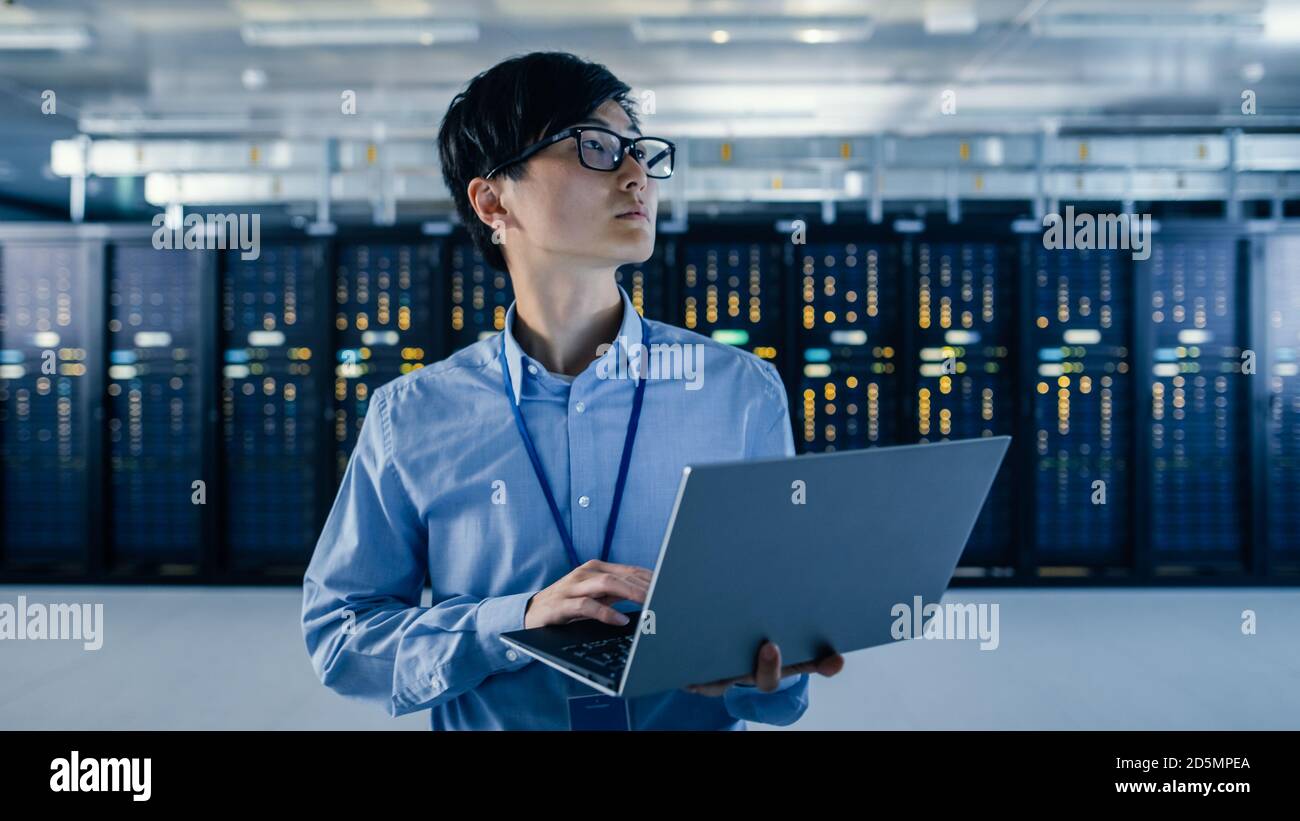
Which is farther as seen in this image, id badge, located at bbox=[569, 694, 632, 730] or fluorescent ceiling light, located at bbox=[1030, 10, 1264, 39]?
fluorescent ceiling light, located at bbox=[1030, 10, 1264, 39]

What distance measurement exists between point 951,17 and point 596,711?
3823 mm

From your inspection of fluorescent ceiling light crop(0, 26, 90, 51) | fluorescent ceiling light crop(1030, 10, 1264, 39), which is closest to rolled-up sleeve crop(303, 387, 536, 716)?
fluorescent ceiling light crop(1030, 10, 1264, 39)

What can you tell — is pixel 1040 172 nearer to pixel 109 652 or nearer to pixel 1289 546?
pixel 1289 546

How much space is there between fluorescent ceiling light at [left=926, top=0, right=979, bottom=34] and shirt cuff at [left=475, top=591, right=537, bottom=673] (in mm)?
3635

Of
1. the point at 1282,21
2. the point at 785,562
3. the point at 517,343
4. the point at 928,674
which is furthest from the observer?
the point at 1282,21

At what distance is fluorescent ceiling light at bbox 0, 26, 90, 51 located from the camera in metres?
3.79

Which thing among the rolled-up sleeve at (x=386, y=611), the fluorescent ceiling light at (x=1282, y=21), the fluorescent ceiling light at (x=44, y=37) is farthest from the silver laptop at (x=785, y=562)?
the fluorescent ceiling light at (x=44, y=37)

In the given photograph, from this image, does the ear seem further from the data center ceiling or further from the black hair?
the data center ceiling

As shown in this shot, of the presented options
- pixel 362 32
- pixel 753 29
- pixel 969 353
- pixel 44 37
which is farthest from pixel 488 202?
pixel 44 37

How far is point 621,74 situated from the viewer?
450 centimetres

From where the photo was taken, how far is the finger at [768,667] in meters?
0.69

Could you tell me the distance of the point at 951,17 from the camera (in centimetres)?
364

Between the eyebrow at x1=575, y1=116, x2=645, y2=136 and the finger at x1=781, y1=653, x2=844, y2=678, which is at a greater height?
the eyebrow at x1=575, y1=116, x2=645, y2=136

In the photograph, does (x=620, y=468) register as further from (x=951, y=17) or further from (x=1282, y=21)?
(x=1282, y=21)
